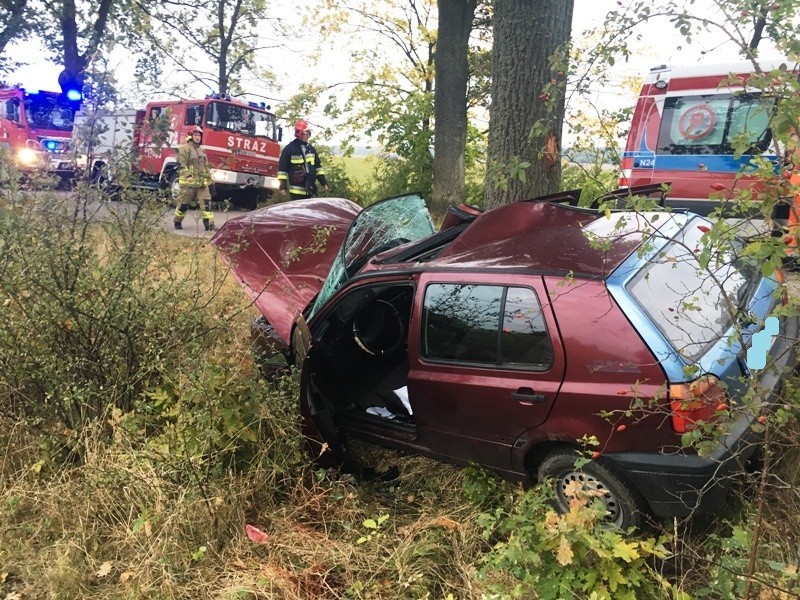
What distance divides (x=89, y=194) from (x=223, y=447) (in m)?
2.00

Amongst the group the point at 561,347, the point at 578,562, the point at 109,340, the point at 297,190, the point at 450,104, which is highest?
the point at 450,104

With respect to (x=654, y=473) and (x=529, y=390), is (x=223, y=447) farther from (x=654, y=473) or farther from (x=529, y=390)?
(x=654, y=473)

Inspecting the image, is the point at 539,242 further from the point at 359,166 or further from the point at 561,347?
the point at 359,166

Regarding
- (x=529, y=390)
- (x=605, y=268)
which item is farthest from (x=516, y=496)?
(x=605, y=268)

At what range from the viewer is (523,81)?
4621 millimetres

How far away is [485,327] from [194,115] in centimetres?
1176

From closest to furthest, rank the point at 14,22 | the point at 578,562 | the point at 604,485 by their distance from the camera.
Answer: the point at 578,562 < the point at 604,485 < the point at 14,22

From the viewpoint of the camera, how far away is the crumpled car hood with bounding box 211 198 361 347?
4.10m

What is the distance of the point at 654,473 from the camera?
2441mm

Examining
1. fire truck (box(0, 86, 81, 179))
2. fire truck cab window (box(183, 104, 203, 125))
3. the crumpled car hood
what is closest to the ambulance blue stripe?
the crumpled car hood

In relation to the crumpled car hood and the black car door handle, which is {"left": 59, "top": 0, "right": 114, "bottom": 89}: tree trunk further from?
the black car door handle

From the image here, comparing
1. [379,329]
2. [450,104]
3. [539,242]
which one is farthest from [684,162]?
[539,242]

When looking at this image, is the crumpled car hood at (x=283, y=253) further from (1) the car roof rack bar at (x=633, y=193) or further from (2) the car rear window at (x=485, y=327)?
(1) the car roof rack bar at (x=633, y=193)

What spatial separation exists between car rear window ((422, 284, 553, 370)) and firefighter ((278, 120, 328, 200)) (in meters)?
6.05
